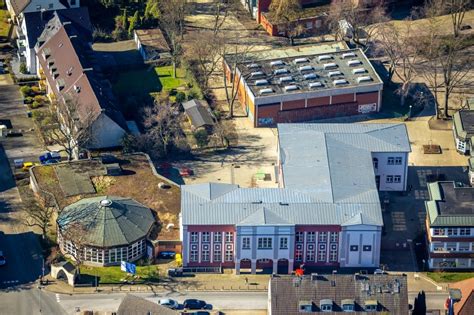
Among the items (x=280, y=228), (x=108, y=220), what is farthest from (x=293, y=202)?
(x=108, y=220)

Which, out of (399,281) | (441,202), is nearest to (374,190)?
(441,202)

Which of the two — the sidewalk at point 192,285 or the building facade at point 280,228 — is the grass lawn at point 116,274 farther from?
the building facade at point 280,228

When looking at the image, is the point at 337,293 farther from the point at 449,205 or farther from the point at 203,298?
the point at 449,205

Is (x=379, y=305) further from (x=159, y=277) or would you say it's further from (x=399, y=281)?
(x=159, y=277)

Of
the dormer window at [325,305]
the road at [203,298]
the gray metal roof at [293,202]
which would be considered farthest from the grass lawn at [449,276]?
the dormer window at [325,305]

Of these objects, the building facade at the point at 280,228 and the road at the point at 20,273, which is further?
the building facade at the point at 280,228

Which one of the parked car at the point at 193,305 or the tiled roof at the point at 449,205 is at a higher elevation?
the tiled roof at the point at 449,205
